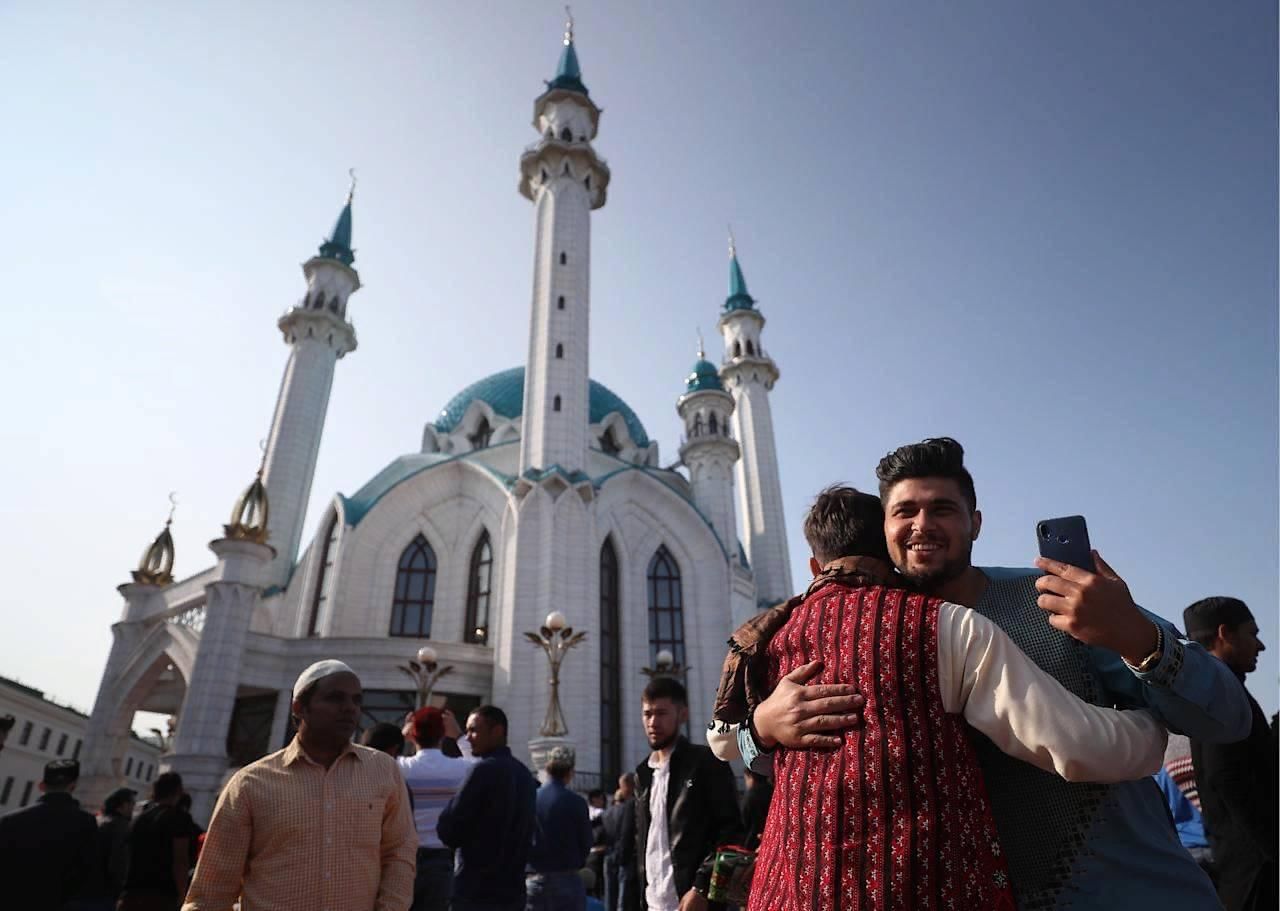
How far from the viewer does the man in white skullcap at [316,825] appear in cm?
280

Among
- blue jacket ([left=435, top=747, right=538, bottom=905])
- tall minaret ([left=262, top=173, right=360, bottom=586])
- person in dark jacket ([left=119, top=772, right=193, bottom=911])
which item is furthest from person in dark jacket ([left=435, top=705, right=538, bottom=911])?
tall minaret ([left=262, top=173, right=360, bottom=586])

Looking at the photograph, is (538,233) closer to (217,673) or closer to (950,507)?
(217,673)

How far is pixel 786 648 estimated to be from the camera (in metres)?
1.97

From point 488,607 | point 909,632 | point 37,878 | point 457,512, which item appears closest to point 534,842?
point 37,878

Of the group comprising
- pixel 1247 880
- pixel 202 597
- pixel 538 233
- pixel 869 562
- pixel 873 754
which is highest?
pixel 538 233

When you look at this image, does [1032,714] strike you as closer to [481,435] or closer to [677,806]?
[677,806]

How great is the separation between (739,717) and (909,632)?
652 mm

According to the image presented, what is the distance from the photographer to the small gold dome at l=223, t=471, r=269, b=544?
60.9ft

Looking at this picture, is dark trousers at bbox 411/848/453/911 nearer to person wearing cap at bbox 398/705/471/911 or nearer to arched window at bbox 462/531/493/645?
person wearing cap at bbox 398/705/471/911

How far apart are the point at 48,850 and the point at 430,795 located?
235 centimetres

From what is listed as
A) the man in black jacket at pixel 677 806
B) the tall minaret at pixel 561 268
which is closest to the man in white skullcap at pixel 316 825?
the man in black jacket at pixel 677 806

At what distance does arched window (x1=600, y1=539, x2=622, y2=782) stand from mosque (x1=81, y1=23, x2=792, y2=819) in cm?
7

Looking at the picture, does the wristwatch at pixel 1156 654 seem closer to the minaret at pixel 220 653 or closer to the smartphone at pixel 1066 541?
the smartphone at pixel 1066 541

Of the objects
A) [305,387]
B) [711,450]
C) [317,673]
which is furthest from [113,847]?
[711,450]
